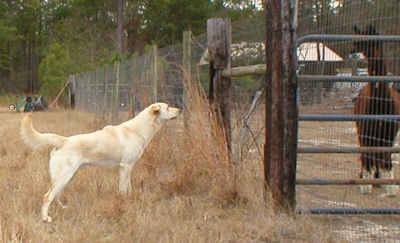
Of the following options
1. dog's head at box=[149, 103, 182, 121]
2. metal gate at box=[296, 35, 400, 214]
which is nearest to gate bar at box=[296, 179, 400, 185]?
metal gate at box=[296, 35, 400, 214]

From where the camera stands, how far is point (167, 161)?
6770mm

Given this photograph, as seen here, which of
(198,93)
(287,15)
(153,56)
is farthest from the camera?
(153,56)

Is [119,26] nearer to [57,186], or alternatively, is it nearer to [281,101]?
[57,186]

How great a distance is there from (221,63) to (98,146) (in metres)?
1.65

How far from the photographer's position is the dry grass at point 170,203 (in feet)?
13.9

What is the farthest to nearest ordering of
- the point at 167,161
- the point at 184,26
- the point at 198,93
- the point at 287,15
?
the point at 184,26
the point at 167,161
the point at 198,93
the point at 287,15

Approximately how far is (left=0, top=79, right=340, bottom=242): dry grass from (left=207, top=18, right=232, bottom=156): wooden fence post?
31 centimetres

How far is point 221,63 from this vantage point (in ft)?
19.5

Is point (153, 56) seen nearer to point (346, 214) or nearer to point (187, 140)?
point (187, 140)

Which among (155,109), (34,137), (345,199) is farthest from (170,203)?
(345,199)

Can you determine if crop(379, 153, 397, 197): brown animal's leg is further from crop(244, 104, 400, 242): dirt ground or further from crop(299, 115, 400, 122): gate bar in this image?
crop(299, 115, 400, 122): gate bar

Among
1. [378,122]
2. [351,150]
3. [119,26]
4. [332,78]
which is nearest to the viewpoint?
[332,78]

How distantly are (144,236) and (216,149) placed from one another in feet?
4.80

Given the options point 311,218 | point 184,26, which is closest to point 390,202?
point 311,218
